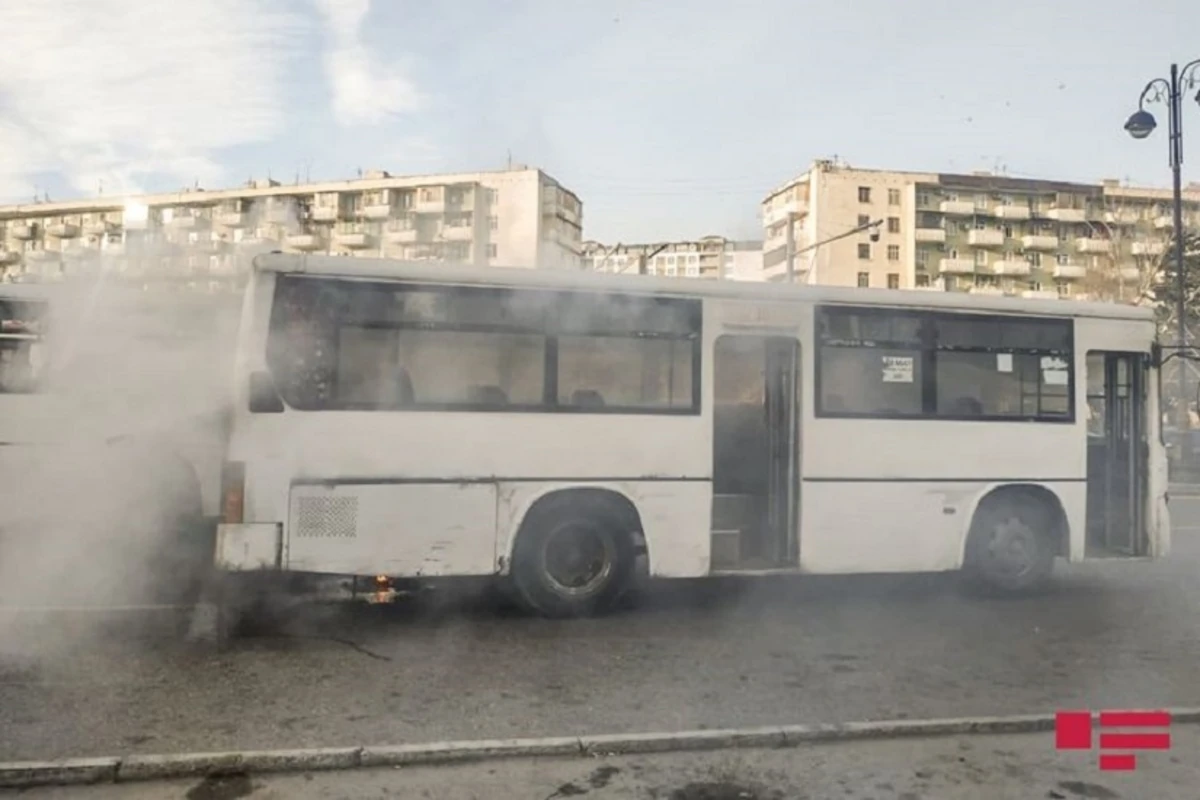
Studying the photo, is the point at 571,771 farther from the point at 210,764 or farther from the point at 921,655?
the point at 921,655

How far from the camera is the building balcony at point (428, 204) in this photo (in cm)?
1084

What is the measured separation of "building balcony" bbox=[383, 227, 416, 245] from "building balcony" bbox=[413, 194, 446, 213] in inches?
11.9

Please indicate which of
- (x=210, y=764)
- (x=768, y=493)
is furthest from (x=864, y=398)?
(x=210, y=764)

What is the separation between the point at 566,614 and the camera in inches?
263

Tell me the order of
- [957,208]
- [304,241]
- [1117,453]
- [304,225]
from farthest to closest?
1. [957,208]
2. [304,225]
3. [304,241]
4. [1117,453]

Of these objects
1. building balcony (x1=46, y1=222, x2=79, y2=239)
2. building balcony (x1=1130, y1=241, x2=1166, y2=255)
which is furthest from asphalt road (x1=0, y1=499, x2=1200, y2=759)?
building balcony (x1=1130, y1=241, x2=1166, y2=255)

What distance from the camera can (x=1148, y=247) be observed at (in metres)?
34.4

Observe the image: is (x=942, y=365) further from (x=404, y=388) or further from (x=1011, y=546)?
(x=404, y=388)

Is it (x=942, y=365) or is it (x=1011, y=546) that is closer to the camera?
(x=942, y=365)

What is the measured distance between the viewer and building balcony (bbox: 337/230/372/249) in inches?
429

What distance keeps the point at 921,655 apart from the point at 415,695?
3281 mm

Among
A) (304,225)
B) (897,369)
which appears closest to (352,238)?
(304,225)

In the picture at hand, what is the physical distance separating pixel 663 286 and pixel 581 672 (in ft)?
9.98

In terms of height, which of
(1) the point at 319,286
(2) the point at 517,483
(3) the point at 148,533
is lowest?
(3) the point at 148,533
